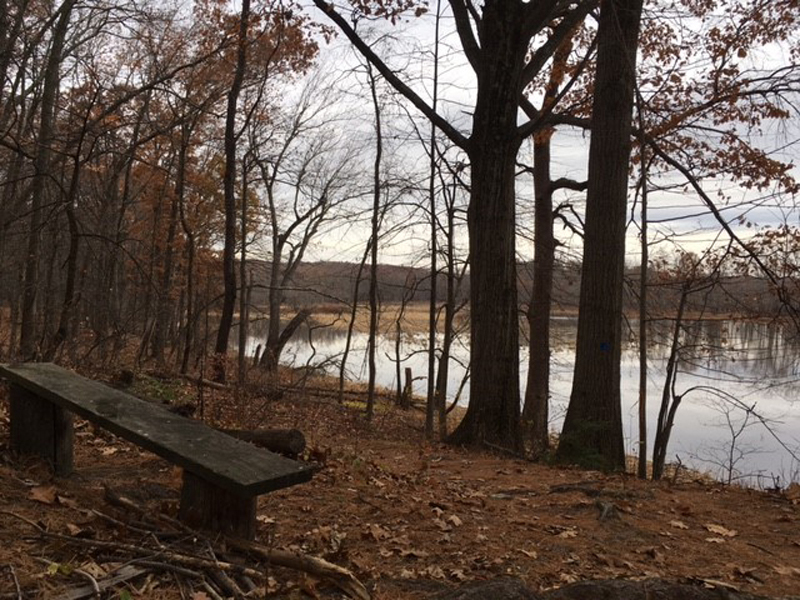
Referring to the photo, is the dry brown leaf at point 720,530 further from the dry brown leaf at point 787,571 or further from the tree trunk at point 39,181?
the tree trunk at point 39,181

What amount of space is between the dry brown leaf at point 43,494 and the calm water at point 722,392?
672 cm

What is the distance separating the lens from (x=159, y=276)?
2459 centimetres

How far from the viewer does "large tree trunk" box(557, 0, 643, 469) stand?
7668 millimetres

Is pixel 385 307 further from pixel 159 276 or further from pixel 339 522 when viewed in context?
pixel 339 522

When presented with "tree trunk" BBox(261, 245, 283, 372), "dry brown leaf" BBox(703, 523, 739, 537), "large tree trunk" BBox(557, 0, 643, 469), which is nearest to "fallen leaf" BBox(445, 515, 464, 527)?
"dry brown leaf" BBox(703, 523, 739, 537)

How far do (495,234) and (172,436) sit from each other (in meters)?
5.37

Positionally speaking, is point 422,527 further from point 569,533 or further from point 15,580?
point 15,580

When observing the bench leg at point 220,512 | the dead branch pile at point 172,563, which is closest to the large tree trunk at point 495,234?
the bench leg at point 220,512

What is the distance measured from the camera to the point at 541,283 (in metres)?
15.2

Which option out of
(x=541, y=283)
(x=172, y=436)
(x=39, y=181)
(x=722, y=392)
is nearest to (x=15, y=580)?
(x=172, y=436)

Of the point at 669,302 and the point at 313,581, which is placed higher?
the point at 669,302

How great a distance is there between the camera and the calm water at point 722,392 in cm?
986

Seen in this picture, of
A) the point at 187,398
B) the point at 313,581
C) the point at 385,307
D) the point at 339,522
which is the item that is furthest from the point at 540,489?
the point at 385,307

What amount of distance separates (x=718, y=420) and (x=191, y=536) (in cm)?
1820
